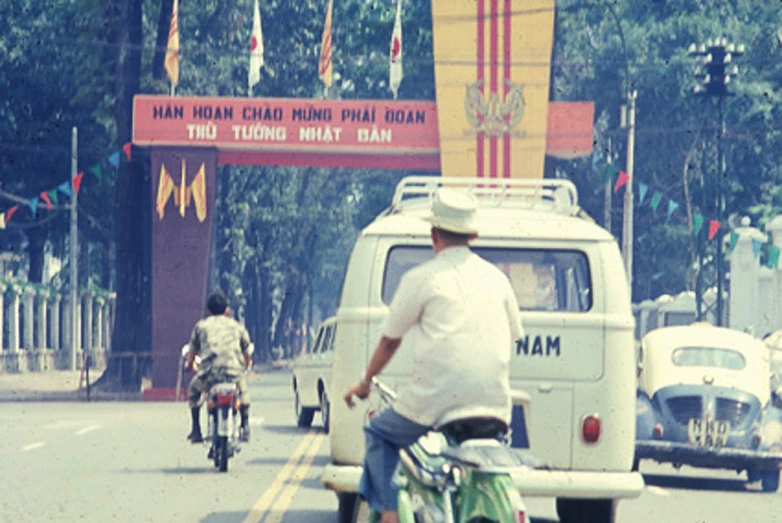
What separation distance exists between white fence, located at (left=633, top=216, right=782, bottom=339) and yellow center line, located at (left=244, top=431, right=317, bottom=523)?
28660 mm

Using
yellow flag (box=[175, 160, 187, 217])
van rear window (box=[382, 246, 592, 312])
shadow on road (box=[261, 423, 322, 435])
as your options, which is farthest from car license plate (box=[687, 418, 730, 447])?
yellow flag (box=[175, 160, 187, 217])

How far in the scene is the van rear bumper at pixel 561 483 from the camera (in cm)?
1066

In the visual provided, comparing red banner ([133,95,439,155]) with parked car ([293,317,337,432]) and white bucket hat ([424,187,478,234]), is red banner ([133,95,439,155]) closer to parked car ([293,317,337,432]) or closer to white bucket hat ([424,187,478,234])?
parked car ([293,317,337,432])

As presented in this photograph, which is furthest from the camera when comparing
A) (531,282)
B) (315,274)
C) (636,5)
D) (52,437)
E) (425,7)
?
(315,274)

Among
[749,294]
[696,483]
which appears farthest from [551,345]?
[749,294]

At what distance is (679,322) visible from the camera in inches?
2308

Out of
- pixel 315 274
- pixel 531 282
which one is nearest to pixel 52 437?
pixel 531 282

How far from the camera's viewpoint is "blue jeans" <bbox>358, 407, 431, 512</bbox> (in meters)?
8.00

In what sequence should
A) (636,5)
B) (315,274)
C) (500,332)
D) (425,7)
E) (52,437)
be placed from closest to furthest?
(500,332), (52,437), (425,7), (636,5), (315,274)

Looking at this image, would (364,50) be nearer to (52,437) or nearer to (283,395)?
(283,395)

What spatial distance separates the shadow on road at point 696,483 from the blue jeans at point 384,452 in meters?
10.2

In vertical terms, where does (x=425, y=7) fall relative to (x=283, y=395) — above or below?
above

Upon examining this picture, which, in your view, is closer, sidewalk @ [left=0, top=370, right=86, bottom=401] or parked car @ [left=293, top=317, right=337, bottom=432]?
parked car @ [left=293, top=317, right=337, bottom=432]

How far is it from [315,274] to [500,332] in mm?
78409
